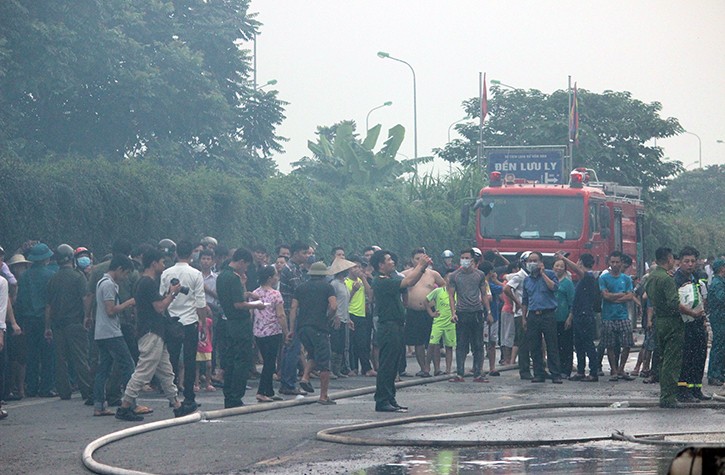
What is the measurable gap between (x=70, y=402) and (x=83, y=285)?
1.45 metres

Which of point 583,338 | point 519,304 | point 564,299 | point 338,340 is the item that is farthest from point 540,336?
point 338,340

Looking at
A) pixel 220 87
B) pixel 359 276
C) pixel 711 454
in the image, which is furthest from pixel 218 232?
pixel 220 87

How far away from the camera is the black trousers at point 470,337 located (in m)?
18.7

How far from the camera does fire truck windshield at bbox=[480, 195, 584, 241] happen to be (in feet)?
88.5

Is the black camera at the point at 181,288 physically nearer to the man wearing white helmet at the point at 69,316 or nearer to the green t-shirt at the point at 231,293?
the green t-shirt at the point at 231,293

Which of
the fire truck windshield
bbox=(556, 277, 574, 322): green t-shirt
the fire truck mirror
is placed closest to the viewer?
bbox=(556, 277, 574, 322): green t-shirt

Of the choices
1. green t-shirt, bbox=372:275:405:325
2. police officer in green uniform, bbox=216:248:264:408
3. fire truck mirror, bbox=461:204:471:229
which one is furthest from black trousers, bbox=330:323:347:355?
fire truck mirror, bbox=461:204:471:229

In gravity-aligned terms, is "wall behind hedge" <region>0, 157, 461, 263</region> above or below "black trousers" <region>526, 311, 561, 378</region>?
above

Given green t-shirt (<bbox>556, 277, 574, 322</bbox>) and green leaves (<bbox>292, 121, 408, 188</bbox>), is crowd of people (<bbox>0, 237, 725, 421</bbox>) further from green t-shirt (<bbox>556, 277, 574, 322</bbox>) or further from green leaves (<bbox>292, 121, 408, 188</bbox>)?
green leaves (<bbox>292, 121, 408, 188</bbox>)

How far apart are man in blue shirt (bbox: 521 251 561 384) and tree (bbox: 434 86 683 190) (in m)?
34.1

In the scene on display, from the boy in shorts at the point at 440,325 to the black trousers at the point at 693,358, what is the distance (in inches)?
203

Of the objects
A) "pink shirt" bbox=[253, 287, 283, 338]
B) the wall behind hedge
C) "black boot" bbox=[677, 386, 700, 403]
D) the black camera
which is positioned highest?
the wall behind hedge

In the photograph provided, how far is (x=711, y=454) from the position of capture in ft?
12.1

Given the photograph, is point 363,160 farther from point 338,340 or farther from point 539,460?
point 539,460
